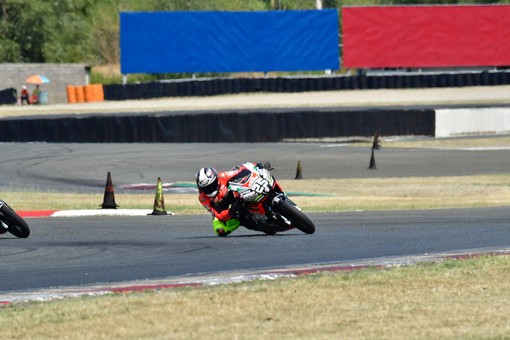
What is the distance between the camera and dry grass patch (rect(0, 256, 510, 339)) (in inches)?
334

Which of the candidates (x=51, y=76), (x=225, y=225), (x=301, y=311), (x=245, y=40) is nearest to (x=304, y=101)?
(x=245, y=40)

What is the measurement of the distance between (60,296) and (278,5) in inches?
3333

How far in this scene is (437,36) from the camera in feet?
182

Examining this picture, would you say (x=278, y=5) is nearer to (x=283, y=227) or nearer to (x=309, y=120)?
(x=309, y=120)

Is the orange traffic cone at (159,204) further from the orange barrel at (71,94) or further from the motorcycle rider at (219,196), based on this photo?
the orange barrel at (71,94)

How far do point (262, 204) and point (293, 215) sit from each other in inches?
15.5

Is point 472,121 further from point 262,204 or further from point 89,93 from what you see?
point 262,204

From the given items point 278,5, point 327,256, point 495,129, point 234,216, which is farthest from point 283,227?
point 278,5

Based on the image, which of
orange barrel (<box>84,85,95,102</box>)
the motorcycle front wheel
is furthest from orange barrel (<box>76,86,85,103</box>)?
the motorcycle front wheel

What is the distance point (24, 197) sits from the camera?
903 inches

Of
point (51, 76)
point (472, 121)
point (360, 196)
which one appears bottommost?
point (51, 76)

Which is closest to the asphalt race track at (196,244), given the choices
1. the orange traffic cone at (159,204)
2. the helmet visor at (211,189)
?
the helmet visor at (211,189)

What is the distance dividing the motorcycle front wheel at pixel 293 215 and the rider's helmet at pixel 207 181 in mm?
774

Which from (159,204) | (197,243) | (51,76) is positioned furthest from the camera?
(51,76)
